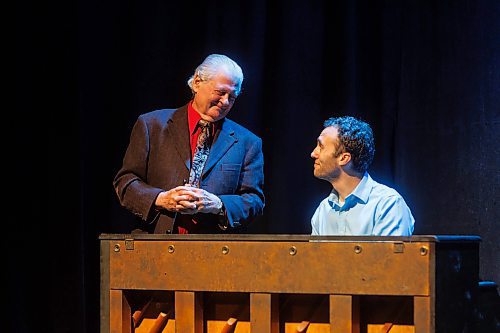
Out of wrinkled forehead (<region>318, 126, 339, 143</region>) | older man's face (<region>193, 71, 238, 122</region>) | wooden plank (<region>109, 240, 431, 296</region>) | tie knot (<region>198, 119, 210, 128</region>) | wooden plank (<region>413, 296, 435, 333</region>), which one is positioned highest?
older man's face (<region>193, 71, 238, 122</region>)

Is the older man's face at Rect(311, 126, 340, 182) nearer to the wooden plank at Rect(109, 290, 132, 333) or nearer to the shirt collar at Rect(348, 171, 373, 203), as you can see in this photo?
the shirt collar at Rect(348, 171, 373, 203)

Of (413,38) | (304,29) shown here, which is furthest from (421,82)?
(304,29)

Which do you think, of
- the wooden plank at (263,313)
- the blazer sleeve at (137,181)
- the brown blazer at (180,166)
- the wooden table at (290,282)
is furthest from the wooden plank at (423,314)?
the blazer sleeve at (137,181)

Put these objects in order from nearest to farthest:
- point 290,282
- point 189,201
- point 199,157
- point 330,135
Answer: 1. point 290,282
2. point 189,201
3. point 199,157
4. point 330,135

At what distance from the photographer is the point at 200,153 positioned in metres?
3.45

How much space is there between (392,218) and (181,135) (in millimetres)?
878

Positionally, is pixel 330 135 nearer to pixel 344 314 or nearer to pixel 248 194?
pixel 248 194

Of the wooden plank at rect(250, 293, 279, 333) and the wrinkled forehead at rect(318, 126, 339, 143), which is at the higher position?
the wrinkled forehead at rect(318, 126, 339, 143)

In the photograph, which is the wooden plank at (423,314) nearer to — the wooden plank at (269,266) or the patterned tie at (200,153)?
the wooden plank at (269,266)

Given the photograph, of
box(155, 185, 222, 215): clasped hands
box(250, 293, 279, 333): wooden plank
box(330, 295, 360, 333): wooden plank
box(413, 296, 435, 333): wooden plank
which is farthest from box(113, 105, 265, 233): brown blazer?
box(413, 296, 435, 333): wooden plank

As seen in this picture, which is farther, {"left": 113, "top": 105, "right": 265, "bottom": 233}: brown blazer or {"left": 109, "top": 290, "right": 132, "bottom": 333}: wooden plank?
{"left": 113, "top": 105, "right": 265, "bottom": 233}: brown blazer

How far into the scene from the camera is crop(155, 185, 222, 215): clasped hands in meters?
3.03

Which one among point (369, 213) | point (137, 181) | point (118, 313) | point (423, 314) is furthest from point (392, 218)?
point (118, 313)

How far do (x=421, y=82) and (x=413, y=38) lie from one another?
0.21 meters
